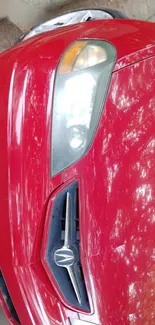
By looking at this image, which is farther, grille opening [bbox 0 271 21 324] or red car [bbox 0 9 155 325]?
grille opening [bbox 0 271 21 324]

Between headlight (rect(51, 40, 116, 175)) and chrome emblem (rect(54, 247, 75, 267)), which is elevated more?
headlight (rect(51, 40, 116, 175))

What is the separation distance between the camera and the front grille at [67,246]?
184 centimetres

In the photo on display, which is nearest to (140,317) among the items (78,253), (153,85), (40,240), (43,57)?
(78,253)

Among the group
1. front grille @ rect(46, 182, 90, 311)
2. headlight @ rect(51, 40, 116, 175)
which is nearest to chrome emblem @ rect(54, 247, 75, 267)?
front grille @ rect(46, 182, 90, 311)

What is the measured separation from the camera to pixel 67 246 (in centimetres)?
186

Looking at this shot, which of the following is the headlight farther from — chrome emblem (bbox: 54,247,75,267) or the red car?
chrome emblem (bbox: 54,247,75,267)

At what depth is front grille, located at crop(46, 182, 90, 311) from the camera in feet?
6.04

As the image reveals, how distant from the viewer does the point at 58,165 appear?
1.84 m

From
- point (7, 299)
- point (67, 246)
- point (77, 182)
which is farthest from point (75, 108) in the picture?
point (7, 299)

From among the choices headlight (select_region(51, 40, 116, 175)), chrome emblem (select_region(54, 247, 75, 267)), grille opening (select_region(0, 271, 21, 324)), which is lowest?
grille opening (select_region(0, 271, 21, 324))

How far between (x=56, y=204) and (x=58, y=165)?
13cm

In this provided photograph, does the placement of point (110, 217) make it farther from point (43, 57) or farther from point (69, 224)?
point (43, 57)

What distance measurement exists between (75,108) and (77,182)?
0.84ft

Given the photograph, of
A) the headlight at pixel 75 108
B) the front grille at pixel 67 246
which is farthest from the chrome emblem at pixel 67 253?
the headlight at pixel 75 108
